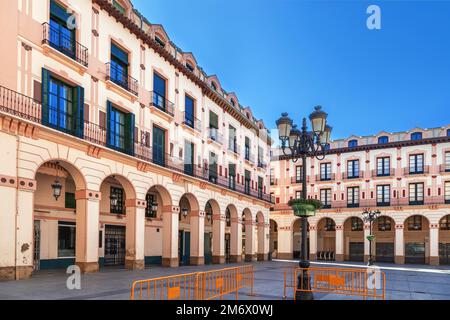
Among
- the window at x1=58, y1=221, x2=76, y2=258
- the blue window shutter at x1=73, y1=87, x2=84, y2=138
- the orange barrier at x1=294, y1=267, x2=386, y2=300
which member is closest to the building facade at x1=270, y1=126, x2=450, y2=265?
the window at x1=58, y1=221, x2=76, y2=258

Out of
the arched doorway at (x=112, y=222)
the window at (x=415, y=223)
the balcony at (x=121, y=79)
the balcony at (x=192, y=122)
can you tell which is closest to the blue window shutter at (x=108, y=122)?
the balcony at (x=121, y=79)

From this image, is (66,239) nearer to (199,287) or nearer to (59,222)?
(59,222)

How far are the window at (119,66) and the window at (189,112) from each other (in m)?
6.20

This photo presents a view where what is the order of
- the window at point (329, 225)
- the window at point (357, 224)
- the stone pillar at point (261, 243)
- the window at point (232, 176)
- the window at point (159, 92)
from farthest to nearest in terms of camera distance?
the window at point (329, 225) → the window at point (357, 224) → the stone pillar at point (261, 243) → the window at point (232, 176) → the window at point (159, 92)

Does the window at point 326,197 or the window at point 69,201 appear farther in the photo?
the window at point 326,197

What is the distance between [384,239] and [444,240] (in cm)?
576

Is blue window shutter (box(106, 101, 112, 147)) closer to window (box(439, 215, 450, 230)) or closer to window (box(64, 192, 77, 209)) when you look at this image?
window (box(64, 192, 77, 209))

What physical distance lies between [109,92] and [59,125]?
3.60 m

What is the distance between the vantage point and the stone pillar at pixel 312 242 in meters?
45.1

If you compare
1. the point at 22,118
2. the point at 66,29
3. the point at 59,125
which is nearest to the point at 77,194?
the point at 59,125

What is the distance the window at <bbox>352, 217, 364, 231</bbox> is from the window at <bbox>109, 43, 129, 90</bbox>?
3328 centimetres

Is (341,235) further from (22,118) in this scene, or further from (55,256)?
(22,118)

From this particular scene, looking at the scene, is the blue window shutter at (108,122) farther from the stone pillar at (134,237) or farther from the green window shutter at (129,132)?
the stone pillar at (134,237)
